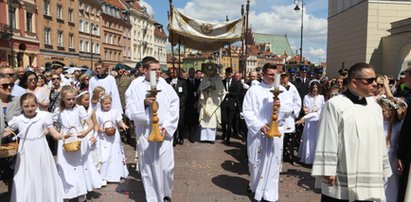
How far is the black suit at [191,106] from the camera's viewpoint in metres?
10.2

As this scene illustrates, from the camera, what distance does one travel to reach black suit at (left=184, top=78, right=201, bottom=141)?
10.2 m

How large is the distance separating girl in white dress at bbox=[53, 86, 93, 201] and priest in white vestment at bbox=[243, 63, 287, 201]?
2515mm

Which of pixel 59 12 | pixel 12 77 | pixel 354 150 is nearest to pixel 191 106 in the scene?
pixel 12 77

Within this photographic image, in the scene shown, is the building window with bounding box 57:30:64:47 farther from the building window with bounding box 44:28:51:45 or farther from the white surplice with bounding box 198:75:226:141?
the white surplice with bounding box 198:75:226:141

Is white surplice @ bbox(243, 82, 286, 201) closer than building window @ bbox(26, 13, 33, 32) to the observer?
Yes

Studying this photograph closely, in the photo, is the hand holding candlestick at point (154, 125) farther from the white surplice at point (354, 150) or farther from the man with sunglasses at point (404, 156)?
the man with sunglasses at point (404, 156)

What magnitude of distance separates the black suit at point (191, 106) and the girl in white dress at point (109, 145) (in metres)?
4.11

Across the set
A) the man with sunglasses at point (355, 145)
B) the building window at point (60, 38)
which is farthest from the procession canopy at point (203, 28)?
the building window at point (60, 38)

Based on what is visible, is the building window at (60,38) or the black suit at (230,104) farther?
the building window at (60,38)

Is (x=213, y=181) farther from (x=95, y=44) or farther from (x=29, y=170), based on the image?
(x=95, y=44)

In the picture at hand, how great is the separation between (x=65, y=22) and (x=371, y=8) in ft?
120

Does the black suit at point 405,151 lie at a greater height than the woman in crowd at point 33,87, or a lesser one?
lesser

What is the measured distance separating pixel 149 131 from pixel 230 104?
5.12 meters

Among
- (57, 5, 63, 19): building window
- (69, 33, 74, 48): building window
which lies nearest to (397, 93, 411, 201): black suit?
(57, 5, 63, 19): building window
